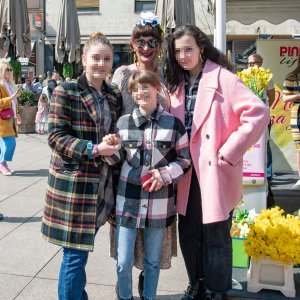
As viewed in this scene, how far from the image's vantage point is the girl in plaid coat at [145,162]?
255cm

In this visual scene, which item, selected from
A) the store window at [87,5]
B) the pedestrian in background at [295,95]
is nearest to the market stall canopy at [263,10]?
the pedestrian in background at [295,95]

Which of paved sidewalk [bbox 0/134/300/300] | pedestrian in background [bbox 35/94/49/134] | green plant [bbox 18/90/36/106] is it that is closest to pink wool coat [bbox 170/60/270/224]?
paved sidewalk [bbox 0/134/300/300]

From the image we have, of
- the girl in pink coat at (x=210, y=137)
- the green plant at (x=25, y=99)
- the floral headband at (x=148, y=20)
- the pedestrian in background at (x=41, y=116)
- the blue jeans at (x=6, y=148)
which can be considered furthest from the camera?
the green plant at (x=25, y=99)

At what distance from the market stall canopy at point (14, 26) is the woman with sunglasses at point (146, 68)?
779cm

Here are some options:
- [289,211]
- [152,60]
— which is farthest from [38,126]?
[152,60]

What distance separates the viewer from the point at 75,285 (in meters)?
2.51

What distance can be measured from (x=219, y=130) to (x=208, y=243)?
73 centimetres

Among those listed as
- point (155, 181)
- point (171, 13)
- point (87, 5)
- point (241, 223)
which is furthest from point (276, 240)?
point (87, 5)

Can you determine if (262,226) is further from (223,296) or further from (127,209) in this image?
(127,209)

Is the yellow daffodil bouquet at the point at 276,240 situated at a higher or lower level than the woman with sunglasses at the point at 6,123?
lower

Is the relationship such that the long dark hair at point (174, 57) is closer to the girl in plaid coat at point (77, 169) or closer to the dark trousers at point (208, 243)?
the girl in plaid coat at point (77, 169)

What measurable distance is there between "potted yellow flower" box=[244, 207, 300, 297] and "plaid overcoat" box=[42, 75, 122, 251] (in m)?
1.20

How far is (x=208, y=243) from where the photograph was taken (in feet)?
9.08

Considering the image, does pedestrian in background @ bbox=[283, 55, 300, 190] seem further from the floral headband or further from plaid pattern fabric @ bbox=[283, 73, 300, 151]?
the floral headband
